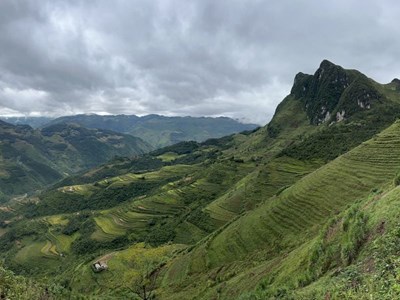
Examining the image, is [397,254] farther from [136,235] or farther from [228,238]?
[136,235]

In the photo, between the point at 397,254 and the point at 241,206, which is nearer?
the point at 397,254

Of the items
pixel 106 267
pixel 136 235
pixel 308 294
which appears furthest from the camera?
pixel 136 235

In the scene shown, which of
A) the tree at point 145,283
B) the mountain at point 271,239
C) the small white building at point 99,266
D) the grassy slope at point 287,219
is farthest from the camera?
the small white building at point 99,266

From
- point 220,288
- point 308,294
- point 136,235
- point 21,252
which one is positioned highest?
point 308,294

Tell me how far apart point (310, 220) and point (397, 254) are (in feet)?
211

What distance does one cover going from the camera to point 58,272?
506 ft

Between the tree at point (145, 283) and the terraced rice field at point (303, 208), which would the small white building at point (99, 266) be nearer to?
the tree at point (145, 283)

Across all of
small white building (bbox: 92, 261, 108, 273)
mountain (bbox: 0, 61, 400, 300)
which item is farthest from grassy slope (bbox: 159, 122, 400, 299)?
small white building (bbox: 92, 261, 108, 273)

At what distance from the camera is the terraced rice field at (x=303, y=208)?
278ft

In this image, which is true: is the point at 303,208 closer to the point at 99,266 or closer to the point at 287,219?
the point at 287,219

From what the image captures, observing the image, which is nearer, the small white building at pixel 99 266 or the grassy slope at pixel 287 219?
the grassy slope at pixel 287 219

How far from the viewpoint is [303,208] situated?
303ft

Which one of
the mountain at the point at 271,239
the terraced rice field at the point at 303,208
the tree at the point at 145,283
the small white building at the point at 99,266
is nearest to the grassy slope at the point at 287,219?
the terraced rice field at the point at 303,208

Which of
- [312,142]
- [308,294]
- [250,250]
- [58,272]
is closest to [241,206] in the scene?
[250,250]
